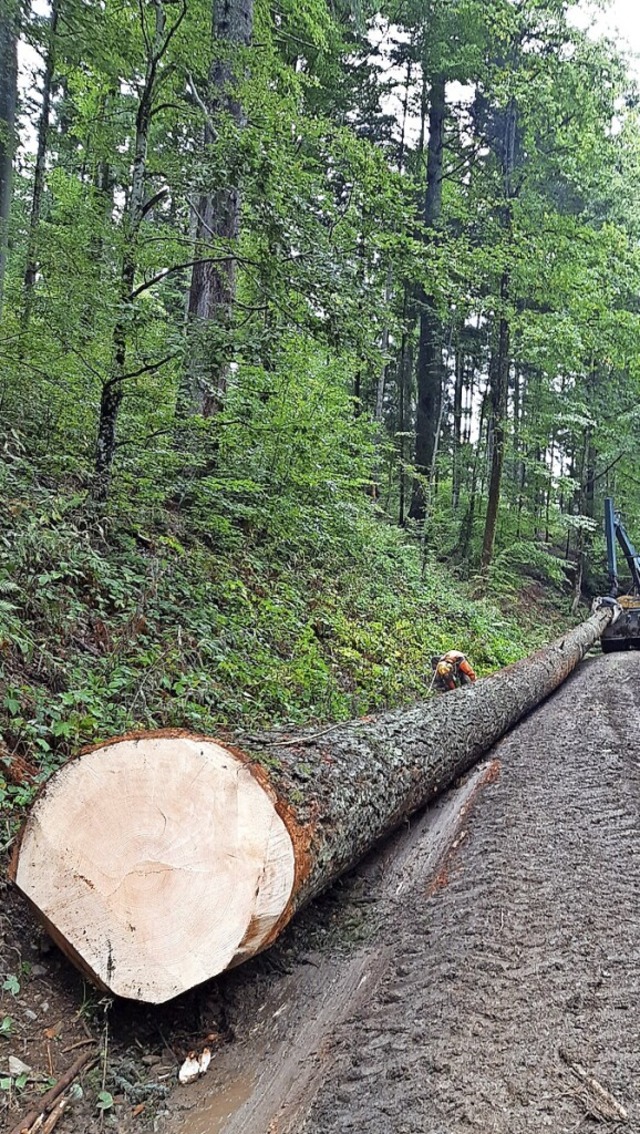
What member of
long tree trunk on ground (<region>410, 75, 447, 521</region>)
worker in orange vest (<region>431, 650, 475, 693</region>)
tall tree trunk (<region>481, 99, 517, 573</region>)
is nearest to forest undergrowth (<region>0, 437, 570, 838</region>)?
worker in orange vest (<region>431, 650, 475, 693</region>)

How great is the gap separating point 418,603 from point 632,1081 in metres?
8.09

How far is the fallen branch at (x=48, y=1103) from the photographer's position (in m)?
1.75

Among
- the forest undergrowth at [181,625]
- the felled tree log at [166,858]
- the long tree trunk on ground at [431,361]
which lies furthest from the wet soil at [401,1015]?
the long tree trunk on ground at [431,361]

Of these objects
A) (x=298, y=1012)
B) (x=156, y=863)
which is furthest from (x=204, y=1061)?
(x=156, y=863)

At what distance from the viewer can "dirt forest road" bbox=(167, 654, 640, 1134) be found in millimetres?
1771

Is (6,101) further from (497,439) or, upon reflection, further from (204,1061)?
(497,439)

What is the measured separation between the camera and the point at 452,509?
17938mm

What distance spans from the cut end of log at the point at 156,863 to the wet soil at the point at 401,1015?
9.1 inches

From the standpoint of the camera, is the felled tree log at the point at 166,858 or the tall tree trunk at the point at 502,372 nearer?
the felled tree log at the point at 166,858

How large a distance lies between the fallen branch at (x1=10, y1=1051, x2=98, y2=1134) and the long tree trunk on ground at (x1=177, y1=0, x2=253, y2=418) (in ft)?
14.0

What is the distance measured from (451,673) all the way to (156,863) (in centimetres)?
465

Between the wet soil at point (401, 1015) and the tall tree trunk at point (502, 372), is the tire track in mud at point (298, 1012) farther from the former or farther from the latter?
the tall tree trunk at point (502, 372)

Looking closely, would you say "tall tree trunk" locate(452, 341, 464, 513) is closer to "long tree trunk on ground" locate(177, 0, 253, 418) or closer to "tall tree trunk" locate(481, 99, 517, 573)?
"tall tree trunk" locate(481, 99, 517, 573)

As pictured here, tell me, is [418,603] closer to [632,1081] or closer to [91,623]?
[91,623]
